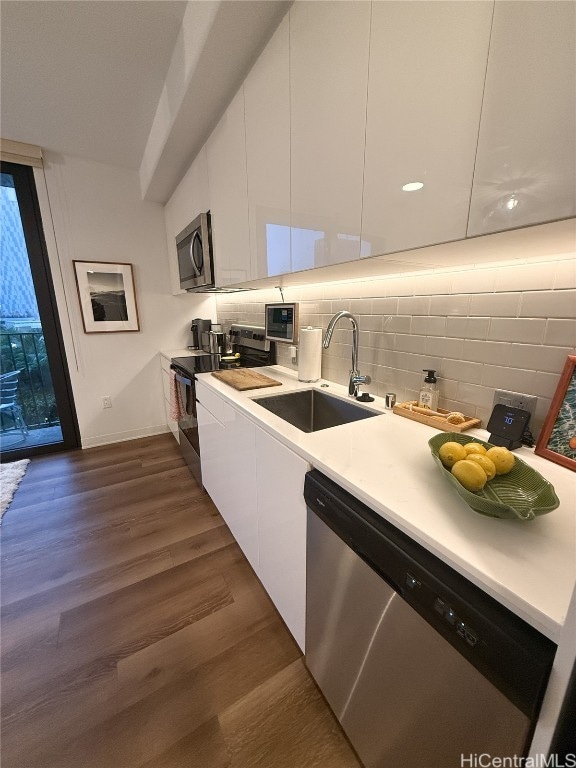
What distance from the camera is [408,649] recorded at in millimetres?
626

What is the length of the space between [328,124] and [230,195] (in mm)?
812

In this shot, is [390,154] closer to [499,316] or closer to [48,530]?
[499,316]

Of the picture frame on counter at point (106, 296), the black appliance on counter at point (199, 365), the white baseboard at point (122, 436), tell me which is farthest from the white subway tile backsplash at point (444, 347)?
the white baseboard at point (122, 436)

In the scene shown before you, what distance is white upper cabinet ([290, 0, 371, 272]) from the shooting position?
2.76ft

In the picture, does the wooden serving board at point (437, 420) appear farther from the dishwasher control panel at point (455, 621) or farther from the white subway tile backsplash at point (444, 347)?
the dishwasher control panel at point (455, 621)

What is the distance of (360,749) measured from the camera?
2.74 feet

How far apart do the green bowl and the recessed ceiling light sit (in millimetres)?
666

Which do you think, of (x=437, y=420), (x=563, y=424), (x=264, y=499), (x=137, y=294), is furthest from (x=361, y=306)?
(x=137, y=294)

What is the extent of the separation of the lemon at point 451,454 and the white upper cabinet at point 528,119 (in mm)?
477

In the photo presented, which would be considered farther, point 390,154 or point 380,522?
point 390,154

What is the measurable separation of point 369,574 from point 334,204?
1.08m

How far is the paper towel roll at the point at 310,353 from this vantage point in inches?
64.4

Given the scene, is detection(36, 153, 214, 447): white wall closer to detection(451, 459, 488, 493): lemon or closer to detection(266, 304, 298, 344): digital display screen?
detection(266, 304, 298, 344): digital display screen

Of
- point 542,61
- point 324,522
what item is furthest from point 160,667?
point 542,61
